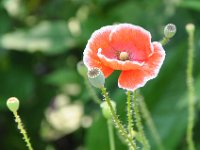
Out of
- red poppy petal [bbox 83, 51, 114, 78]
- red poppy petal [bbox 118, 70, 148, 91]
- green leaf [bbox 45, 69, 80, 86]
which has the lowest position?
red poppy petal [bbox 118, 70, 148, 91]

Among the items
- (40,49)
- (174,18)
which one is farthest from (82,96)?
(174,18)

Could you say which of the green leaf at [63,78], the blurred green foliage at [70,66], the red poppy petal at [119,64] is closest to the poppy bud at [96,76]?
the red poppy petal at [119,64]

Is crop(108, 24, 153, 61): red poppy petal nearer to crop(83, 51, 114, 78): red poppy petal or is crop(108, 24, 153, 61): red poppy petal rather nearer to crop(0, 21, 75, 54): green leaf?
crop(83, 51, 114, 78): red poppy petal

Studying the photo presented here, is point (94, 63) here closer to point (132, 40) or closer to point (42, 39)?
point (132, 40)

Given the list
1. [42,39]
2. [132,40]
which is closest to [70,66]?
[42,39]

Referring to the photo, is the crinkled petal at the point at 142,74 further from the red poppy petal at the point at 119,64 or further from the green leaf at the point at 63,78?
the green leaf at the point at 63,78

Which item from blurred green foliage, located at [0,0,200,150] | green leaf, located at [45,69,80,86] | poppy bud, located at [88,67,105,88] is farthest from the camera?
green leaf, located at [45,69,80,86]

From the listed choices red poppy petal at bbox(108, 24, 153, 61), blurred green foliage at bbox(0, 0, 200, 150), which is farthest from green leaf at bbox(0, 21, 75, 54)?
red poppy petal at bbox(108, 24, 153, 61)
